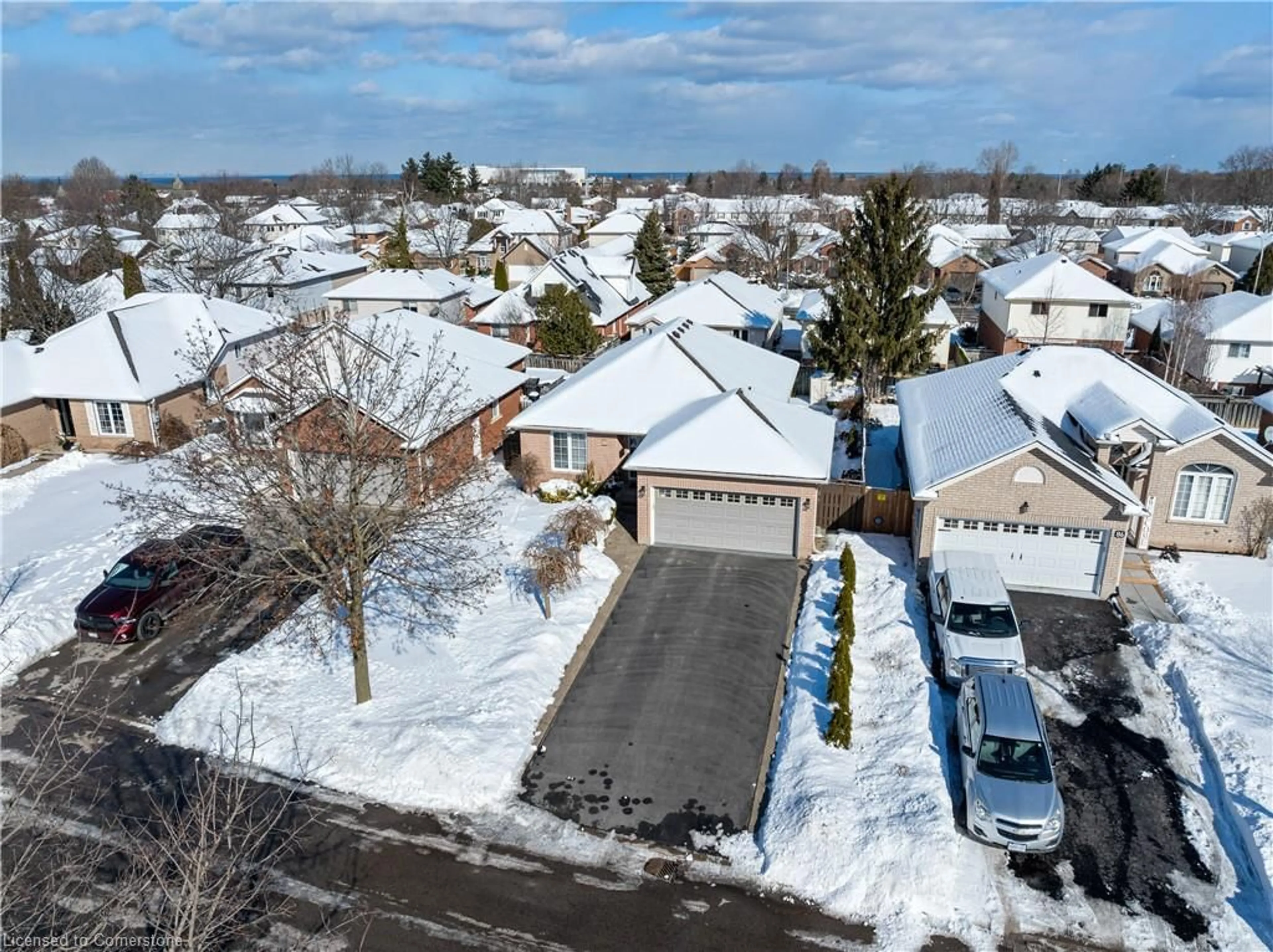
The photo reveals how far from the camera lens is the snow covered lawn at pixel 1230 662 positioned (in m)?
14.9

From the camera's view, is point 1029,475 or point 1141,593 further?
point 1141,593

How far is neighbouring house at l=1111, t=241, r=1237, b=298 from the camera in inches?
2478

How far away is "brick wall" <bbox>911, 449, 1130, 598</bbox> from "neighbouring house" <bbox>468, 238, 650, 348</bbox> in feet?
87.0

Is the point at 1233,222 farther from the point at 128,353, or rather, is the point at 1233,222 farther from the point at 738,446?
the point at 128,353

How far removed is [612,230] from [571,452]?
7138cm

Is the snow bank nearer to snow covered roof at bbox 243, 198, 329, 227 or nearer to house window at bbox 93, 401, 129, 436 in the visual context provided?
house window at bbox 93, 401, 129, 436

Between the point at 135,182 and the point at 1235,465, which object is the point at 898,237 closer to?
the point at 1235,465

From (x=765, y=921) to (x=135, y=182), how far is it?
5316 inches

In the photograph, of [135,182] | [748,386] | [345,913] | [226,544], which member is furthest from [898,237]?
[135,182]

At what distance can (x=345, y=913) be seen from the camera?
1263 centimetres

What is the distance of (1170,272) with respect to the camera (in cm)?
6312

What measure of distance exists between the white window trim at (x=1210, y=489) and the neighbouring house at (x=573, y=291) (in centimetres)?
2861

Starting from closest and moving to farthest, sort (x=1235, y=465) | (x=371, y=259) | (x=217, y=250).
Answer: (x=1235, y=465), (x=217, y=250), (x=371, y=259)

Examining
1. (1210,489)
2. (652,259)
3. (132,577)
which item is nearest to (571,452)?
(132,577)
